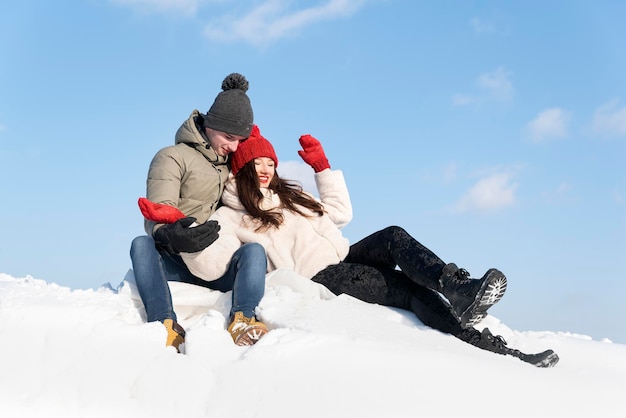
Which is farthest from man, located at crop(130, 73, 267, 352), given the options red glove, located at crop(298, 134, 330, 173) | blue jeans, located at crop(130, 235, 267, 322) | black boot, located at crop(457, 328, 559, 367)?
black boot, located at crop(457, 328, 559, 367)

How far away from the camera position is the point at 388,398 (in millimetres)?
2848

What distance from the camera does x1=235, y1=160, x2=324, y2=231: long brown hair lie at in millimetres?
4180

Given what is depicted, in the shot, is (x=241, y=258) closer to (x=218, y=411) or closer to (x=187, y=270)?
(x=187, y=270)

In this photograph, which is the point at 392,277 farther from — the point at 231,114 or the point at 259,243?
the point at 231,114

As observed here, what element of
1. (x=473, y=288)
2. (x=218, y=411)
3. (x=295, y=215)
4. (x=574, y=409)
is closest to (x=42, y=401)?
(x=218, y=411)

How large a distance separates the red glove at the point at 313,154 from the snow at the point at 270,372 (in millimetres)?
1329

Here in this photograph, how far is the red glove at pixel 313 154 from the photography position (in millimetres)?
4656

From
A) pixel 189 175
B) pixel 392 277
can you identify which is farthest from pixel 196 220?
pixel 392 277

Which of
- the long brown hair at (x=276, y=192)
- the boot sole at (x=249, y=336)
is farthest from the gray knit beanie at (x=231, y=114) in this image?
the boot sole at (x=249, y=336)

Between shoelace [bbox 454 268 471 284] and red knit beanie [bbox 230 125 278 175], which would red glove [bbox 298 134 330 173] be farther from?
shoelace [bbox 454 268 471 284]

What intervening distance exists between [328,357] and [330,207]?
168cm

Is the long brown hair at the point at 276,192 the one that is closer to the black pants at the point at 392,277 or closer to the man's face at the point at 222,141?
the man's face at the point at 222,141

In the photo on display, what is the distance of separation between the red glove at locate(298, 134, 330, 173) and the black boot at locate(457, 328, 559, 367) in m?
1.59

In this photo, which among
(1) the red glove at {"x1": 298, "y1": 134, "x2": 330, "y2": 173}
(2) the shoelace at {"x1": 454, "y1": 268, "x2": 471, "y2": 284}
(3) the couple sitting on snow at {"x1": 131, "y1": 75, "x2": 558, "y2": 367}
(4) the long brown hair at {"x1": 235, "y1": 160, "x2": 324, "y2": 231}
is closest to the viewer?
(2) the shoelace at {"x1": 454, "y1": 268, "x2": 471, "y2": 284}
